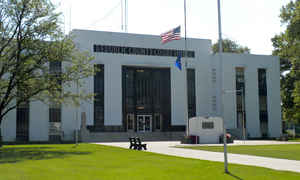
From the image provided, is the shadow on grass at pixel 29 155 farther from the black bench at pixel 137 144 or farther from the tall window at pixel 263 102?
the tall window at pixel 263 102

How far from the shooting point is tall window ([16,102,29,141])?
44.3 m

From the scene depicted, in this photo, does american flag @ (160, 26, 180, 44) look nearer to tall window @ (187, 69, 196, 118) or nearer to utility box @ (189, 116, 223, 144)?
utility box @ (189, 116, 223, 144)

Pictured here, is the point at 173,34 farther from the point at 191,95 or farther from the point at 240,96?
the point at 240,96

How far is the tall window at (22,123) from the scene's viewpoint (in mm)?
44312

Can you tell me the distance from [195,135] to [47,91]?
49.1ft

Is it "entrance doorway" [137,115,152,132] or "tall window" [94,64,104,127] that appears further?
"entrance doorway" [137,115,152,132]

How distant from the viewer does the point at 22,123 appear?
44.6m

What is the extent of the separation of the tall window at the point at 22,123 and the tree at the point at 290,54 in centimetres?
3473

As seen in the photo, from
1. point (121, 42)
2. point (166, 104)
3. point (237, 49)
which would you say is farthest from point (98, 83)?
point (237, 49)

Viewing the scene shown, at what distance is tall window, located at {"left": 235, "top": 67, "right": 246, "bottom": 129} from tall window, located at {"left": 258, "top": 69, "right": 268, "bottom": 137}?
275cm

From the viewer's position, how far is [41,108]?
45406 mm

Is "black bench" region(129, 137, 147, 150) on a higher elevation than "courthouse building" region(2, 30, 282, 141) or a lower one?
lower

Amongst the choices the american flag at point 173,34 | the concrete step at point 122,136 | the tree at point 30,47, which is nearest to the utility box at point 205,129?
the american flag at point 173,34

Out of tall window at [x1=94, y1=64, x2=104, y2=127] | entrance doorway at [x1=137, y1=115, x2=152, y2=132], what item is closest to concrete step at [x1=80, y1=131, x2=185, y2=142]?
entrance doorway at [x1=137, y1=115, x2=152, y2=132]
